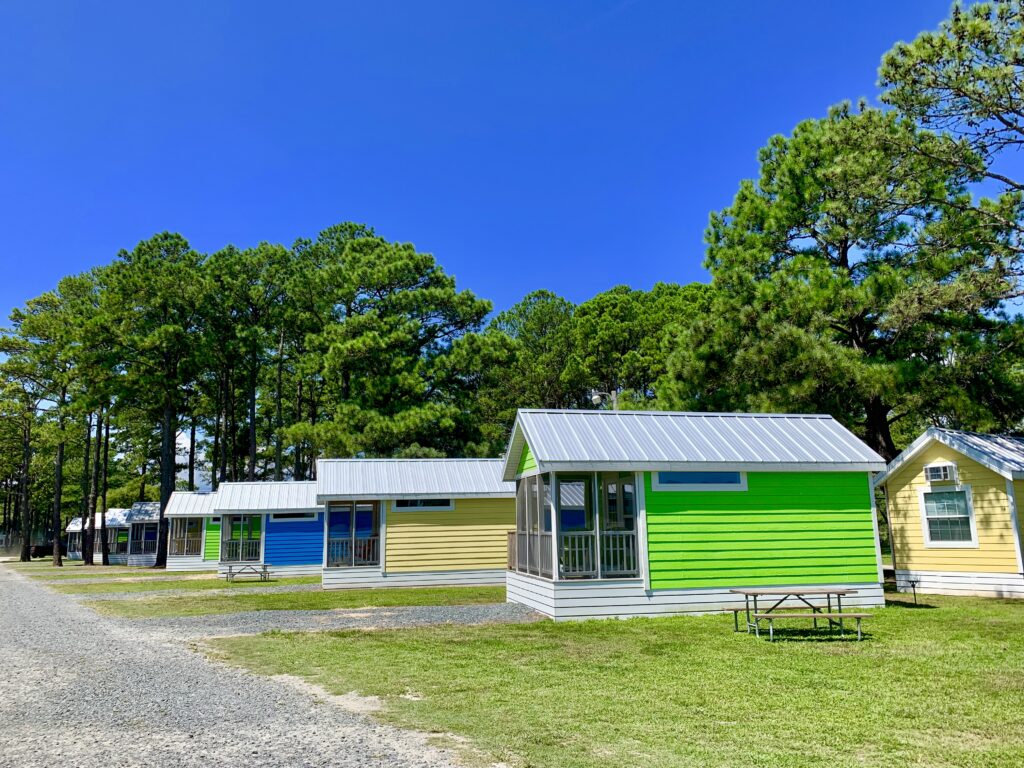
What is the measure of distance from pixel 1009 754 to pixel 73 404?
38108mm

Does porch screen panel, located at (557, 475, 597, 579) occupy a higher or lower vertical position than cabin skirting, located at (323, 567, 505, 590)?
higher

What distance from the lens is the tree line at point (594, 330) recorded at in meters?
14.2

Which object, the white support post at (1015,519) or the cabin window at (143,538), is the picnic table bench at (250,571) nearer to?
the cabin window at (143,538)

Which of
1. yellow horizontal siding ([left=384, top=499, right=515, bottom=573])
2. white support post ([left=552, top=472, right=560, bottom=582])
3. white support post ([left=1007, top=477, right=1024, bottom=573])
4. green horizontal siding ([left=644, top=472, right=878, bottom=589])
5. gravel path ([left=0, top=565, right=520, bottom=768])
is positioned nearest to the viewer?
gravel path ([left=0, top=565, right=520, bottom=768])

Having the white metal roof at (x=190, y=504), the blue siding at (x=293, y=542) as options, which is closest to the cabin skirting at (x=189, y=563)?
the white metal roof at (x=190, y=504)

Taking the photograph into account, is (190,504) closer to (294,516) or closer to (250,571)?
(294,516)

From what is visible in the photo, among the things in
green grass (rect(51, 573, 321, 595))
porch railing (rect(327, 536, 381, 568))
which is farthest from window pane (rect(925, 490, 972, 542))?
green grass (rect(51, 573, 321, 595))

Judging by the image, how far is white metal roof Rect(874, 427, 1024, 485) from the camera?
14852 mm

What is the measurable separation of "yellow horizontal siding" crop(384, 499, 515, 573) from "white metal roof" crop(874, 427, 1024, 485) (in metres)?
10.0

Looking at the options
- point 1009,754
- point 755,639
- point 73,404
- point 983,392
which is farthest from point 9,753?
point 73,404

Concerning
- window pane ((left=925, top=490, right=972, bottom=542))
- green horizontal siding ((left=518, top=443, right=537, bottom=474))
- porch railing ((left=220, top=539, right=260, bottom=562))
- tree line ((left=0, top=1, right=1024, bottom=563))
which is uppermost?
tree line ((left=0, top=1, right=1024, bottom=563))

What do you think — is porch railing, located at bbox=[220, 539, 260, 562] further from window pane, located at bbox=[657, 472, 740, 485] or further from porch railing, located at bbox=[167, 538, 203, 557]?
window pane, located at bbox=[657, 472, 740, 485]

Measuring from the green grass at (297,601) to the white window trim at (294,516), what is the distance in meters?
8.51

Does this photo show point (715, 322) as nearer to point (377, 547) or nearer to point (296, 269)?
point (377, 547)
